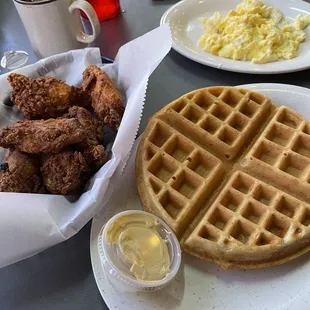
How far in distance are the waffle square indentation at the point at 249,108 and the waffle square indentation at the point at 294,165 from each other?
0.19 m

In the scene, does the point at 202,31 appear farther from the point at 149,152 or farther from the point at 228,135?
the point at 149,152

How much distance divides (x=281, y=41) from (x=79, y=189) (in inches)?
35.7

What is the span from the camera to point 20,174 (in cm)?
98

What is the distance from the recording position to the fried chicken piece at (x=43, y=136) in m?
1.00

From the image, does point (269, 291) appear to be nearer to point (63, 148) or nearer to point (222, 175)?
point (222, 175)

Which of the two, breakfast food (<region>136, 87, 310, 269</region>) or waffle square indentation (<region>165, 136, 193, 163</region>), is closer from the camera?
breakfast food (<region>136, 87, 310, 269</region>)

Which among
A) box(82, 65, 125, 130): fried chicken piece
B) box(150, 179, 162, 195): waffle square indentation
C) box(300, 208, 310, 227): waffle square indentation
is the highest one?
box(82, 65, 125, 130): fried chicken piece

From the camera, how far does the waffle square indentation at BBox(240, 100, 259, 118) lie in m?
1.17

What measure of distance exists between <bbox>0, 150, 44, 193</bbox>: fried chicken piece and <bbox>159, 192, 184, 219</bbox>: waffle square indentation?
0.31 meters

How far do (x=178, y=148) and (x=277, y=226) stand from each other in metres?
0.35

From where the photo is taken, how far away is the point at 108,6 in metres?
1.77

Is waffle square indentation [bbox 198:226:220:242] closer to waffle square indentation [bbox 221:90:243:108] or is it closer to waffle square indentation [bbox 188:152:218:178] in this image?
waffle square indentation [bbox 188:152:218:178]

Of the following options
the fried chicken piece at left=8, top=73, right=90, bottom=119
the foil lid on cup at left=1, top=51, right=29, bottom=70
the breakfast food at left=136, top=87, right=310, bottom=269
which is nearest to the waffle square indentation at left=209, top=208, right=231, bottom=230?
the breakfast food at left=136, top=87, right=310, bottom=269

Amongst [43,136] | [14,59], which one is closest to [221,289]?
[43,136]
